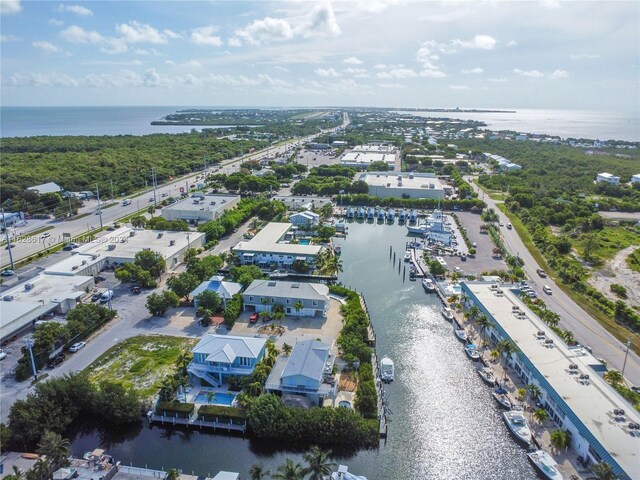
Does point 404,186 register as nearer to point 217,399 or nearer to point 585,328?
point 585,328

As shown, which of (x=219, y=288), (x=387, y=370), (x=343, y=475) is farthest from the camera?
(x=219, y=288)

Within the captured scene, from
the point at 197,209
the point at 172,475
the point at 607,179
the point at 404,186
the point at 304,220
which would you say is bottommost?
the point at 172,475

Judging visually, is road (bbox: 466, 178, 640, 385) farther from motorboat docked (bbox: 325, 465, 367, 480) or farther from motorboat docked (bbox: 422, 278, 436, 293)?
motorboat docked (bbox: 325, 465, 367, 480)

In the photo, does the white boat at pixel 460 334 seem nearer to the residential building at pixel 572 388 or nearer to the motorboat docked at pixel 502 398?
the residential building at pixel 572 388

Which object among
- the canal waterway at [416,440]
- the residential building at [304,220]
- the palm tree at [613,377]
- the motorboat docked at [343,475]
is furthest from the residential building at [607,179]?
the motorboat docked at [343,475]

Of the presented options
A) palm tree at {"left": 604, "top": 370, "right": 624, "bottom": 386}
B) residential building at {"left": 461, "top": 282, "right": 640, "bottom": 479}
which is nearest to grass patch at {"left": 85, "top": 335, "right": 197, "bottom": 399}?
residential building at {"left": 461, "top": 282, "right": 640, "bottom": 479}

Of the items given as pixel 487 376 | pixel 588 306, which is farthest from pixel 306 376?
pixel 588 306

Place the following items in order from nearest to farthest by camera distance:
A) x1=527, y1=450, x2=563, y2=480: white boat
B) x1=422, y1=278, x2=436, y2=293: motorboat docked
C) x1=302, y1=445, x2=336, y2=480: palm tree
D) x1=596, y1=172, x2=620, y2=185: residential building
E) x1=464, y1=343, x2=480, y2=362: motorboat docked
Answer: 1. x1=302, y1=445, x2=336, y2=480: palm tree
2. x1=527, y1=450, x2=563, y2=480: white boat
3. x1=464, y1=343, x2=480, y2=362: motorboat docked
4. x1=422, y1=278, x2=436, y2=293: motorboat docked
5. x1=596, y1=172, x2=620, y2=185: residential building
